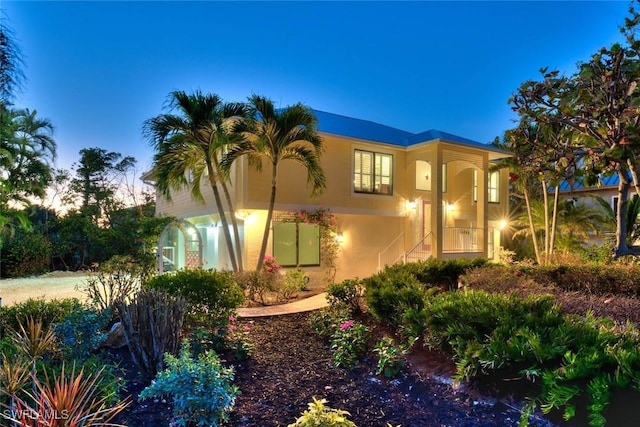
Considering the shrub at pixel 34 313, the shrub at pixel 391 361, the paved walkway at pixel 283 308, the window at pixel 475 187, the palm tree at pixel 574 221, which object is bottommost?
the paved walkway at pixel 283 308

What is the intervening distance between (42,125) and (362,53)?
1351cm

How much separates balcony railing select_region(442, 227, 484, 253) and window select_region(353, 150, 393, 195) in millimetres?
2847

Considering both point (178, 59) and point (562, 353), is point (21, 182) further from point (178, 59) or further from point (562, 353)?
point (562, 353)

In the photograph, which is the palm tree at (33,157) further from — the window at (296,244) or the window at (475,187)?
the window at (475,187)

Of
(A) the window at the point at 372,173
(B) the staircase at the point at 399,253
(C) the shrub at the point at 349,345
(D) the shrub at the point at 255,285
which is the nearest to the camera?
(C) the shrub at the point at 349,345

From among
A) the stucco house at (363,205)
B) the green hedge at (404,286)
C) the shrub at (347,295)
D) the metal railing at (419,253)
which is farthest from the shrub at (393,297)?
the metal railing at (419,253)

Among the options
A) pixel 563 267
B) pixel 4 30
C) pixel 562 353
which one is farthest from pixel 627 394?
pixel 4 30

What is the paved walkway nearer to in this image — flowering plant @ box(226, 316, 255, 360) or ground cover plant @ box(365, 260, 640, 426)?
flowering plant @ box(226, 316, 255, 360)

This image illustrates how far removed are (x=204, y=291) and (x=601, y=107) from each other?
855 cm

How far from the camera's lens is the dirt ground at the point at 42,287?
11016mm

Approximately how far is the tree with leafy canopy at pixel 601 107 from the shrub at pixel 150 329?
821cm

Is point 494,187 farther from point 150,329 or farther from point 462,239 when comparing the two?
point 150,329

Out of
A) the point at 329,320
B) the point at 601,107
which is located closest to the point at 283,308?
the point at 329,320

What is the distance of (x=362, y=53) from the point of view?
53.7ft
